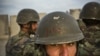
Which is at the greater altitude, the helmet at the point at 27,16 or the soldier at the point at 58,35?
the soldier at the point at 58,35

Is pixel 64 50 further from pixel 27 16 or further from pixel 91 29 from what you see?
pixel 27 16

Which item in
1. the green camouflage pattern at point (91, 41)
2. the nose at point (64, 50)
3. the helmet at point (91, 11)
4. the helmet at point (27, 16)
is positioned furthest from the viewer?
the helmet at point (27, 16)

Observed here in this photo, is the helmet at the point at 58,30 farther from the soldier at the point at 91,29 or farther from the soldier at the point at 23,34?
the soldier at the point at 23,34

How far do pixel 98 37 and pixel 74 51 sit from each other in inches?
68.4

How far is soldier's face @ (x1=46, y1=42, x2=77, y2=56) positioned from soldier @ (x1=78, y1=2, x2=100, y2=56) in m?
1.21

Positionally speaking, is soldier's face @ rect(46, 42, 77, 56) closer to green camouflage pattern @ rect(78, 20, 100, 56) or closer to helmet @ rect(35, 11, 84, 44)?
helmet @ rect(35, 11, 84, 44)

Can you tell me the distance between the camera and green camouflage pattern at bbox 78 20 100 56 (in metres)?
4.24

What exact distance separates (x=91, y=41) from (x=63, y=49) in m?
1.66

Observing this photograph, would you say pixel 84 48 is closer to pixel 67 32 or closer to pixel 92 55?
pixel 92 55

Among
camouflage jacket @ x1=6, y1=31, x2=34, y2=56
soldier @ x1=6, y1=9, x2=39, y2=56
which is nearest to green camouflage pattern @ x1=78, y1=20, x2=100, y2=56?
soldier @ x1=6, y1=9, x2=39, y2=56

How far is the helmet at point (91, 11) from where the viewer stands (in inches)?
189

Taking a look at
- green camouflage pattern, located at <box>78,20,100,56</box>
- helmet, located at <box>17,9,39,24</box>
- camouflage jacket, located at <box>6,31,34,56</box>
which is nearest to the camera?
green camouflage pattern, located at <box>78,20,100,56</box>

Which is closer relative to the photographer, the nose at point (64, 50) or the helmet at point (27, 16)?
the nose at point (64, 50)

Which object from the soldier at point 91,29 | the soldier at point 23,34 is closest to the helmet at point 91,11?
the soldier at point 91,29
